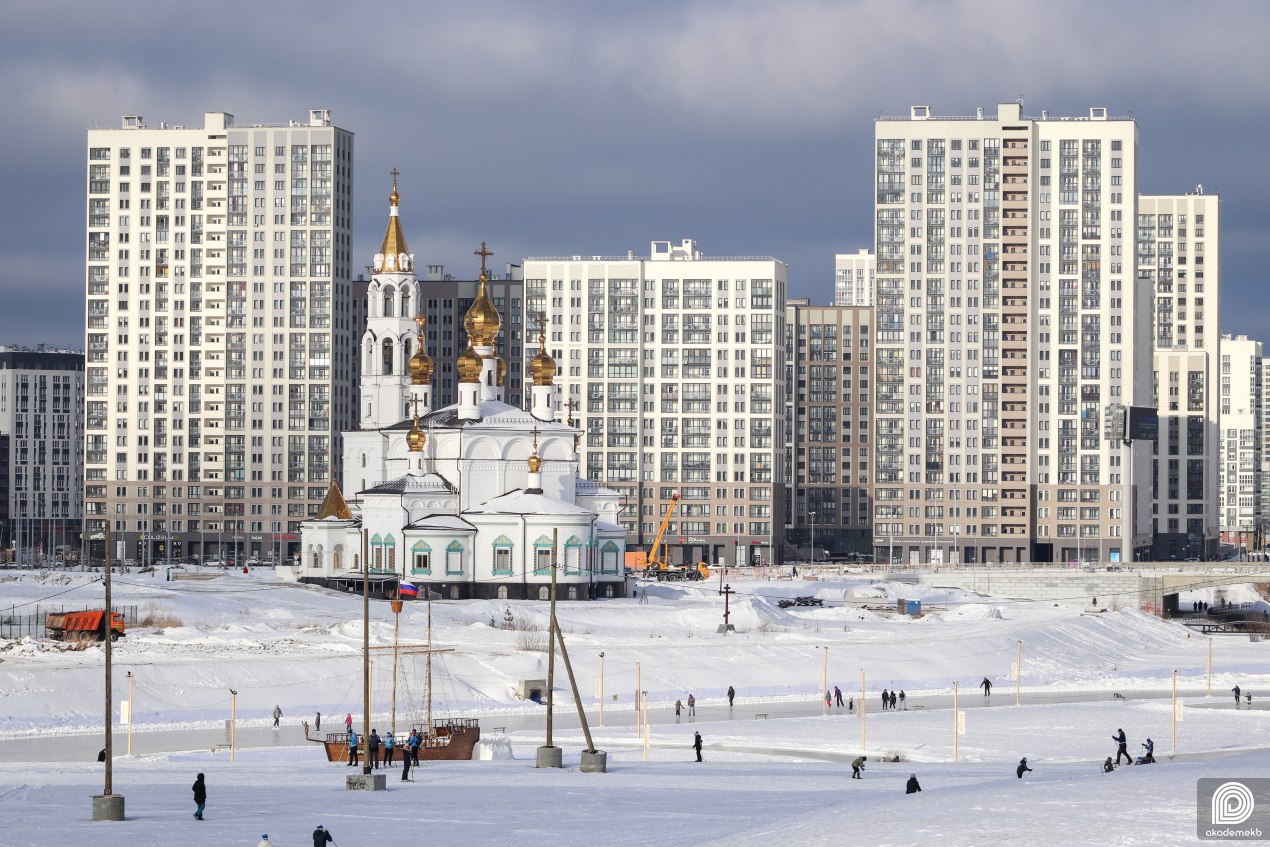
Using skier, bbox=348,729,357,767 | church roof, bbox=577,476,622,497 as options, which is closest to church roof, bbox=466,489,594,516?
church roof, bbox=577,476,622,497

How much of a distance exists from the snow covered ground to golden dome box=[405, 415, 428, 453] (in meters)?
13.6

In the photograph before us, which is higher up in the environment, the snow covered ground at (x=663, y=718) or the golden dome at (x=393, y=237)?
the golden dome at (x=393, y=237)

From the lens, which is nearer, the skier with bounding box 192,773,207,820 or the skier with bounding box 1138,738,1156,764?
the skier with bounding box 192,773,207,820

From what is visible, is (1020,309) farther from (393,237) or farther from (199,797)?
(199,797)

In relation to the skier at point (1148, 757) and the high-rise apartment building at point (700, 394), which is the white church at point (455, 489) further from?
the skier at point (1148, 757)

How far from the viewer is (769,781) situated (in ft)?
201

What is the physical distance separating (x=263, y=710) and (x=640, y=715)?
16.2 m

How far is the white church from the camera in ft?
418

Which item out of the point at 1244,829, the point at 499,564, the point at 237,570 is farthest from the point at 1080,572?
the point at 1244,829

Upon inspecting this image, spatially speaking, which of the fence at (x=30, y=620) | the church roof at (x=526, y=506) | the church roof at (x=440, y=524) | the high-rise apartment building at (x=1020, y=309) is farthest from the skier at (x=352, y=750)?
the high-rise apartment building at (x=1020, y=309)

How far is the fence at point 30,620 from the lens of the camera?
102062 millimetres

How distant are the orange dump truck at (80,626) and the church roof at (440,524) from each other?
30.9 metres

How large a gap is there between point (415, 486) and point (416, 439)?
383 centimetres

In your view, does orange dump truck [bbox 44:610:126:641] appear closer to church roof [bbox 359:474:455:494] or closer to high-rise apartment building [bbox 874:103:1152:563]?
church roof [bbox 359:474:455:494]
